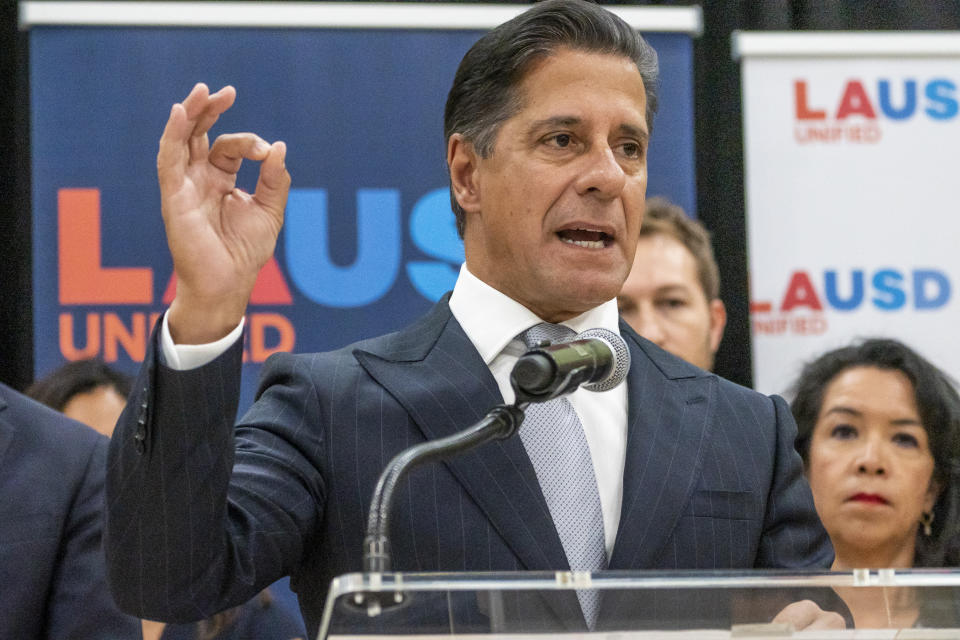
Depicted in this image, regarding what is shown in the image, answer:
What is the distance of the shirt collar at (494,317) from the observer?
188 centimetres

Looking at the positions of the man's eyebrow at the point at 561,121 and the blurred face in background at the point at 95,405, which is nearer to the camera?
the man's eyebrow at the point at 561,121

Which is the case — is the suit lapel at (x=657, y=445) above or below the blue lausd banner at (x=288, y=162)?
below

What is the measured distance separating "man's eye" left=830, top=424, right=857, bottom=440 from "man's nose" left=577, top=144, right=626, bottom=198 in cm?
188

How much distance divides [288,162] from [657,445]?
78.5 inches

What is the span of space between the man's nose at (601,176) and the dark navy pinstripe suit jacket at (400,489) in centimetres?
27

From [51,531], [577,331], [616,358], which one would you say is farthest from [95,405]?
[616,358]

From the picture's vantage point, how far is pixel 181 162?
1.49 meters

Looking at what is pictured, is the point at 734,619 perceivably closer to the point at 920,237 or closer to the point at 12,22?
the point at 920,237

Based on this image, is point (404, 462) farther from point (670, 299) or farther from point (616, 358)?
point (670, 299)

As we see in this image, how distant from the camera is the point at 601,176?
1823mm

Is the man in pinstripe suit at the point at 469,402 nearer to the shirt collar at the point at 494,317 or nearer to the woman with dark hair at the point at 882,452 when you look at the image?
the shirt collar at the point at 494,317

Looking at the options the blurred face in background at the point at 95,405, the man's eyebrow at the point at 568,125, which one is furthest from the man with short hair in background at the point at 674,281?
the man's eyebrow at the point at 568,125

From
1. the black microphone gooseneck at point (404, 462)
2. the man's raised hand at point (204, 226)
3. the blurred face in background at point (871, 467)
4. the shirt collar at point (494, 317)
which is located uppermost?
the man's raised hand at point (204, 226)

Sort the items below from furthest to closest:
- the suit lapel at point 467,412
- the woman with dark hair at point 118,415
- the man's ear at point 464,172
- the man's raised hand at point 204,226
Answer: the woman with dark hair at point 118,415 < the man's ear at point 464,172 < the suit lapel at point 467,412 < the man's raised hand at point 204,226
